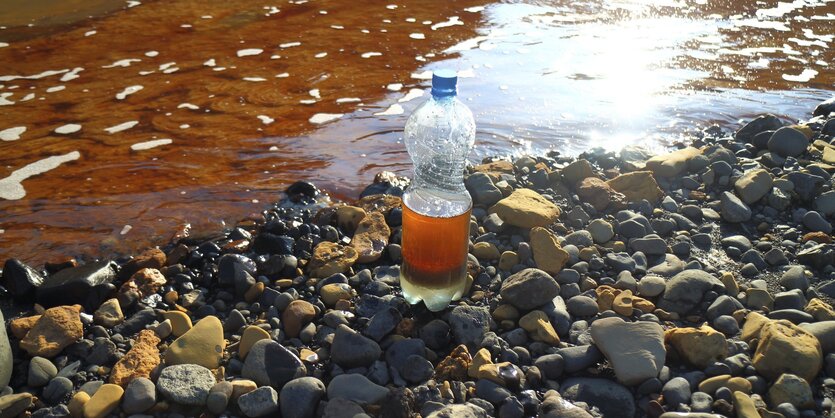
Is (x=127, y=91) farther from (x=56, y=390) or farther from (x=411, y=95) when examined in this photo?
(x=56, y=390)

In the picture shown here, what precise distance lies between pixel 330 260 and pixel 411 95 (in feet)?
9.17

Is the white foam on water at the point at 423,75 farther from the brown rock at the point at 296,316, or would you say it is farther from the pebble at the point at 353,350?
the pebble at the point at 353,350

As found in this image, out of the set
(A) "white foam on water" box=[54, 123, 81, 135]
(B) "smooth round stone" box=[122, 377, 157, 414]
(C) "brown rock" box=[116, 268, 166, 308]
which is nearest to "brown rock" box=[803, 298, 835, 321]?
(B) "smooth round stone" box=[122, 377, 157, 414]

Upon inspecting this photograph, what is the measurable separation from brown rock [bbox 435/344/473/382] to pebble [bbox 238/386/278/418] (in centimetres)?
61

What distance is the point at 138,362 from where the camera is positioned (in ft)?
8.48

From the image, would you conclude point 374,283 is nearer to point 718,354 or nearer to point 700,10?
point 718,354

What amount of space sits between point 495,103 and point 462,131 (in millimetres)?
2656

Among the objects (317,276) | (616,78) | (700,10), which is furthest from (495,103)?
(700,10)

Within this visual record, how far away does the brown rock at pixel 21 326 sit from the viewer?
109 inches

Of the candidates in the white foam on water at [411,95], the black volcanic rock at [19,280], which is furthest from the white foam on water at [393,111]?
the black volcanic rock at [19,280]

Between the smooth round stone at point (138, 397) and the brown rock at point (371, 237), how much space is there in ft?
3.97

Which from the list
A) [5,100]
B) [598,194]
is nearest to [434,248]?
[598,194]

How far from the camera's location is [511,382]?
8.29 feet

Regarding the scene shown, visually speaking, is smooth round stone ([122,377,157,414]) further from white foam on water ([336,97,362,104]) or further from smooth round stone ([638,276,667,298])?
white foam on water ([336,97,362,104])
